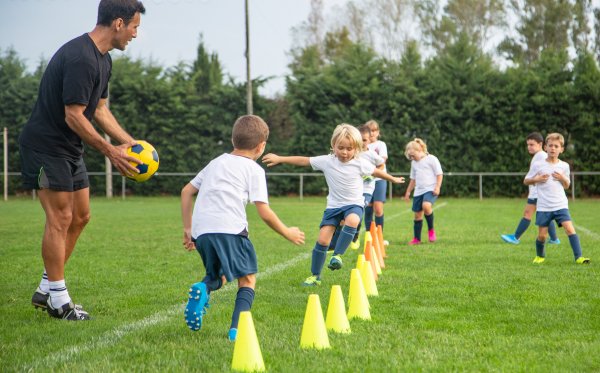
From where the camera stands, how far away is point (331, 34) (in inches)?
1965

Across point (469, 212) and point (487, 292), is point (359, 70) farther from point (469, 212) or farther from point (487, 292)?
point (487, 292)

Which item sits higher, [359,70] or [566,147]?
[359,70]

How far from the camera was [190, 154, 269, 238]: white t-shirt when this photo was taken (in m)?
4.67

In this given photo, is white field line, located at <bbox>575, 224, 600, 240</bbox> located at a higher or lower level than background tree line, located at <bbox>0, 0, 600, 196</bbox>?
A: lower

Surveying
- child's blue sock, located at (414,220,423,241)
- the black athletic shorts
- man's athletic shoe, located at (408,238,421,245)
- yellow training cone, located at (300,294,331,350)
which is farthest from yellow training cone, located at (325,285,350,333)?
Result: child's blue sock, located at (414,220,423,241)

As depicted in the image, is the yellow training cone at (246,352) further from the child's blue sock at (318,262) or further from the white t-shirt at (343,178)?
the white t-shirt at (343,178)

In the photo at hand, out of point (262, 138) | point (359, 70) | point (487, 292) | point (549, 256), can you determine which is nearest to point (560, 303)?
A: point (487, 292)

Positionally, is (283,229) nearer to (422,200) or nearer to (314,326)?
(314,326)

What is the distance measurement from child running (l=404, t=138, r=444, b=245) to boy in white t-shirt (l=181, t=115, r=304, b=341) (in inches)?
284

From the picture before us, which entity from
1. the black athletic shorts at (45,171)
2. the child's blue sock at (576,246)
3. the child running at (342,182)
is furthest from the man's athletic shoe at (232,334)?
the child's blue sock at (576,246)

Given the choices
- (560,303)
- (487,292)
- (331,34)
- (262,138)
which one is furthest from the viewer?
(331,34)

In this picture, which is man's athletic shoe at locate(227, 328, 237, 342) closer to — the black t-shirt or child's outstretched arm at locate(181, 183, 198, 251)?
child's outstretched arm at locate(181, 183, 198, 251)

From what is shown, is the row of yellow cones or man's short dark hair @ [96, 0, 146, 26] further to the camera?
man's short dark hair @ [96, 0, 146, 26]

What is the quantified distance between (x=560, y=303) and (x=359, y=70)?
26036mm
